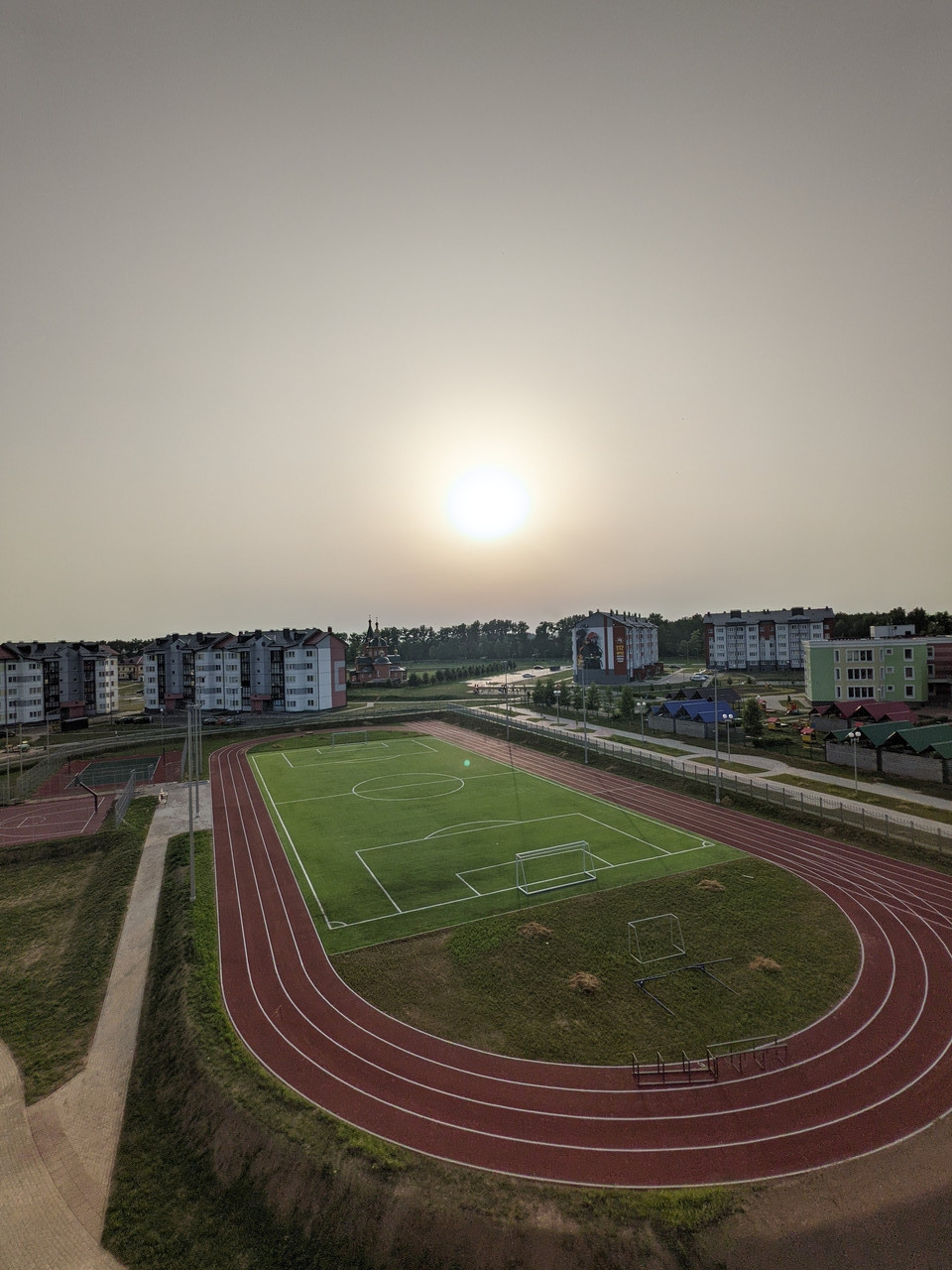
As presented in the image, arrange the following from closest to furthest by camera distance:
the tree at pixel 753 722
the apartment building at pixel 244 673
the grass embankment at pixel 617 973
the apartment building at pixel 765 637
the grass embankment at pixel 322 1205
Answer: the grass embankment at pixel 322 1205, the grass embankment at pixel 617 973, the tree at pixel 753 722, the apartment building at pixel 244 673, the apartment building at pixel 765 637

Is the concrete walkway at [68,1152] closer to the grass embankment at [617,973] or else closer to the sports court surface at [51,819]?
the grass embankment at [617,973]

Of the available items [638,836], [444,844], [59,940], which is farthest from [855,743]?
[59,940]

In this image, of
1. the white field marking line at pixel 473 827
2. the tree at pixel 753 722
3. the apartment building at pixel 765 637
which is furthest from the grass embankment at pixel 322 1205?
the apartment building at pixel 765 637

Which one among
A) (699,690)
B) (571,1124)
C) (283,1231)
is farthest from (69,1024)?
(699,690)

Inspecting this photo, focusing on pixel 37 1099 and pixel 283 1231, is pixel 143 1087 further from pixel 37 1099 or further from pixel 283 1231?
pixel 283 1231

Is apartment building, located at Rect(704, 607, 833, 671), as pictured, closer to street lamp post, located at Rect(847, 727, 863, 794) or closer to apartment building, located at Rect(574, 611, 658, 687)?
apartment building, located at Rect(574, 611, 658, 687)

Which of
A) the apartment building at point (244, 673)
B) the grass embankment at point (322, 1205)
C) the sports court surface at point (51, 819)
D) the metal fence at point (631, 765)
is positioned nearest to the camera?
the grass embankment at point (322, 1205)

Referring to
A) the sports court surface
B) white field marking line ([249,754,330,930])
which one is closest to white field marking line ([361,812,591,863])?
white field marking line ([249,754,330,930])
